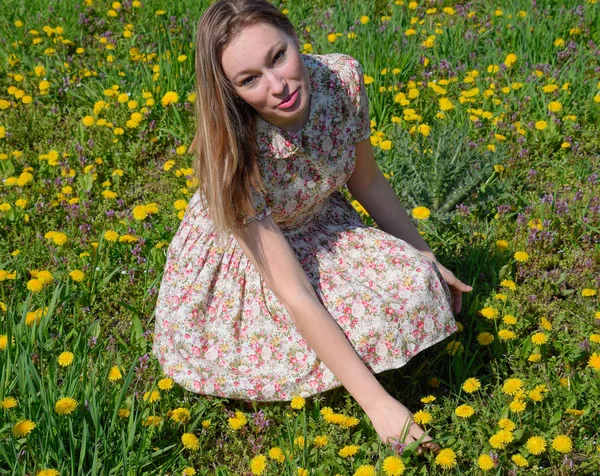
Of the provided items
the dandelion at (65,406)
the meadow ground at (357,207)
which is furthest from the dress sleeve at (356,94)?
the dandelion at (65,406)

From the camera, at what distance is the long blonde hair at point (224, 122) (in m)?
2.05

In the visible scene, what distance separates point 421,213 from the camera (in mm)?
2865

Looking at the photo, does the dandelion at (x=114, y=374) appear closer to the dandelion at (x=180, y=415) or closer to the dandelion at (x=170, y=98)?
the dandelion at (x=180, y=415)

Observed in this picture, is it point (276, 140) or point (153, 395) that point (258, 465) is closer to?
point (153, 395)

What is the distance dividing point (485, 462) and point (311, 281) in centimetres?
75

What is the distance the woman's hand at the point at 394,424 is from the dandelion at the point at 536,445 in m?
0.24

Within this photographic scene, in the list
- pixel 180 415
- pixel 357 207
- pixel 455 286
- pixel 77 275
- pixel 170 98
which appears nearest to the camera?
pixel 180 415

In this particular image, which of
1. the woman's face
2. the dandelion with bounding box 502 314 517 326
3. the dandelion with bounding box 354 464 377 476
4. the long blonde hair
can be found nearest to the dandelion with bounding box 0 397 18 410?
the long blonde hair

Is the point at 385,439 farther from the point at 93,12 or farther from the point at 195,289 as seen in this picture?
the point at 93,12

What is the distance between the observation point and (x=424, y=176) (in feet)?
10.2

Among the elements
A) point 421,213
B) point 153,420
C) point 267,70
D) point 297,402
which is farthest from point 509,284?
point 153,420

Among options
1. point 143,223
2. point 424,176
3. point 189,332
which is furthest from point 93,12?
point 189,332

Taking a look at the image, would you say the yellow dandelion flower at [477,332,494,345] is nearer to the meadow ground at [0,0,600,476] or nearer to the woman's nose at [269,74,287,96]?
the meadow ground at [0,0,600,476]

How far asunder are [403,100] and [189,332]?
173 cm
